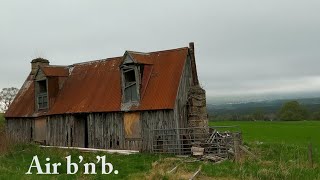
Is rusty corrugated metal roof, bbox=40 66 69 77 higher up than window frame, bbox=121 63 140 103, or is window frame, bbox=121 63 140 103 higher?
rusty corrugated metal roof, bbox=40 66 69 77

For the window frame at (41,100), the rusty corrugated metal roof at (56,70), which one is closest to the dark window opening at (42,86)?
the window frame at (41,100)

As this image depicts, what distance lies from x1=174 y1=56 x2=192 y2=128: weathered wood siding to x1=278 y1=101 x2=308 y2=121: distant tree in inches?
2863

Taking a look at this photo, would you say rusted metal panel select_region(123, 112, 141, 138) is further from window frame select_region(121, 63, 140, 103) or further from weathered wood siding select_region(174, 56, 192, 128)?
weathered wood siding select_region(174, 56, 192, 128)

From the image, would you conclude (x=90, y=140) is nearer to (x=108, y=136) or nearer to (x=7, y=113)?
(x=108, y=136)

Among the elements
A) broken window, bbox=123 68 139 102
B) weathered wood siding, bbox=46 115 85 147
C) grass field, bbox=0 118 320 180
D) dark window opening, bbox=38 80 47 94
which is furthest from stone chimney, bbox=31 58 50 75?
broken window, bbox=123 68 139 102

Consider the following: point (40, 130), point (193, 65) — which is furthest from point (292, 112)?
point (40, 130)

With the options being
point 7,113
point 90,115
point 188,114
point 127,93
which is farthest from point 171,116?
point 7,113

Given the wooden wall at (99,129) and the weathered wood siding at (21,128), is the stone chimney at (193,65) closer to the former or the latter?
the wooden wall at (99,129)

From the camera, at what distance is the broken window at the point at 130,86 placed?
94.6 ft

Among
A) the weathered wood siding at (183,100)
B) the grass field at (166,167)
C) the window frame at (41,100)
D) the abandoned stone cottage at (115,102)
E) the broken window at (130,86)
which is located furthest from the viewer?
the window frame at (41,100)

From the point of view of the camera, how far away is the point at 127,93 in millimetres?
29188

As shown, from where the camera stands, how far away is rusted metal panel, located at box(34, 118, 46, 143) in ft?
110

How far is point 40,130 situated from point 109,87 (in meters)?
7.08

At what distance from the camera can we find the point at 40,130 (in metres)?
33.8
